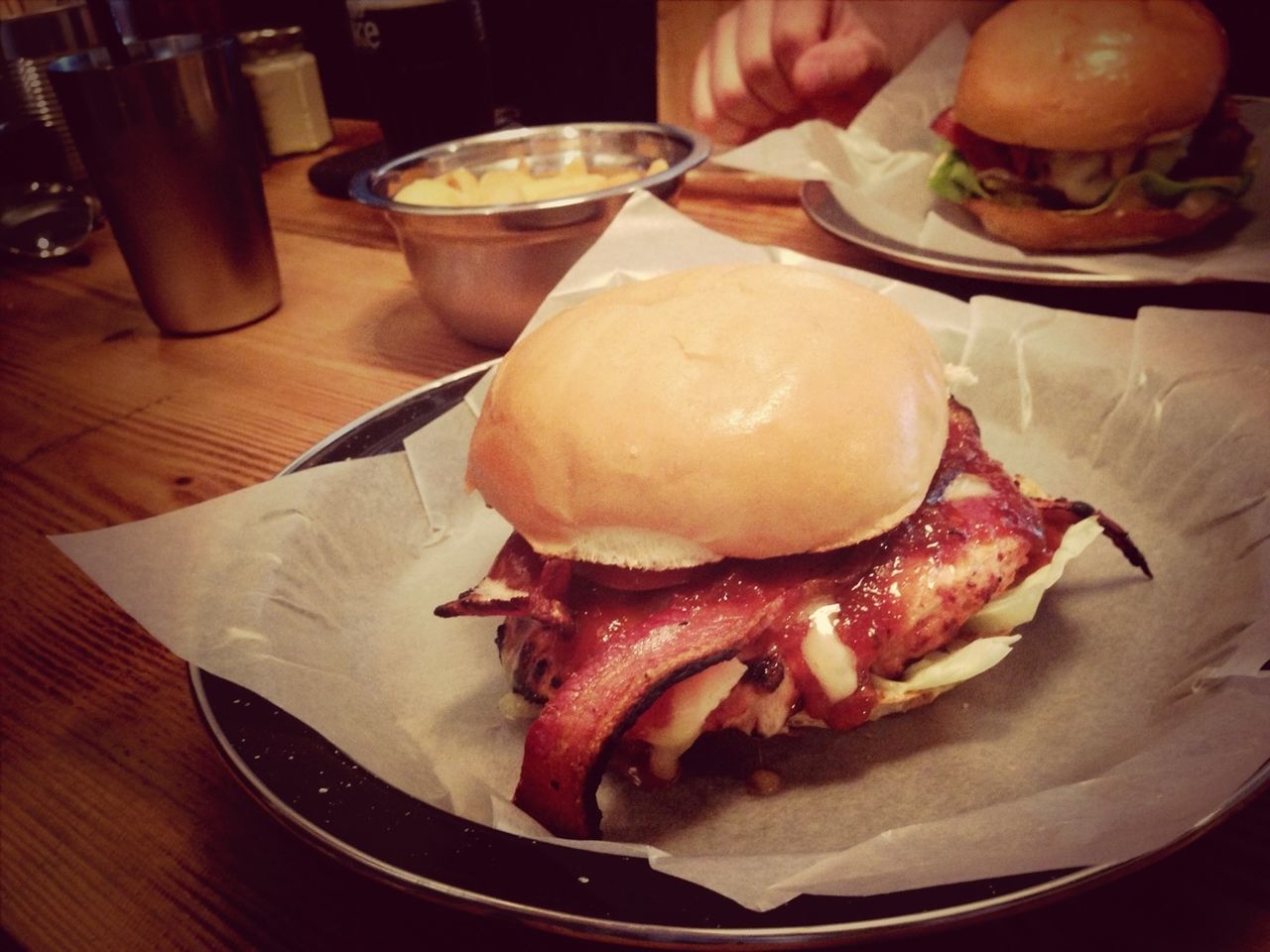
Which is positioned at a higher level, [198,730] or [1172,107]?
[1172,107]

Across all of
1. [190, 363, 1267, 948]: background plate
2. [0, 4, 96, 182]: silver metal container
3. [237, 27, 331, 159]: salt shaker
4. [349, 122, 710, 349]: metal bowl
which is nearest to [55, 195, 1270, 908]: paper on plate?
[190, 363, 1267, 948]: background plate

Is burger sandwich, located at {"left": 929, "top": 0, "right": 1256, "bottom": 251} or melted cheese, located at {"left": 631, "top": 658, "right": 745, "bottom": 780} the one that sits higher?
burger sandwich, located at {"left": 929, "top": 0, "right": 1256, "bottom": 251}

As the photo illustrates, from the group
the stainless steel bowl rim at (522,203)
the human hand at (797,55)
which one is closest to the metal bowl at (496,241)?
the stainless steel bowl rim at (522,203)

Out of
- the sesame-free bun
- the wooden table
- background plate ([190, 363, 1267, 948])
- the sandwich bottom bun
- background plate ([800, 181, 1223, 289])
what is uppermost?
the sesame-free bun

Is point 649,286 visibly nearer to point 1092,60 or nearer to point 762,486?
point 762,486

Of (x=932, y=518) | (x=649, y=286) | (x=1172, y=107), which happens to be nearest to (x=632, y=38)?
(x=1172, y=107)

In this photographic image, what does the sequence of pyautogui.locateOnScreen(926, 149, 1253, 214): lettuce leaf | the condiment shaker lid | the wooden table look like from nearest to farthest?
1. the wooden table
2. pyautogui.locateOnScreen(926, 149, 1253, 214): lettuce leaf
3. the condiment shaker lid

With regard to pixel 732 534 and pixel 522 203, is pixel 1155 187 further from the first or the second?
pixel 732 534

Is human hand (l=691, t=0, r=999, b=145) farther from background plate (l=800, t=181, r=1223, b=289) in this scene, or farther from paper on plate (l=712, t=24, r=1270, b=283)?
background plate (l=800, t=181, r=1223, b=289)
